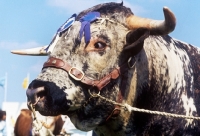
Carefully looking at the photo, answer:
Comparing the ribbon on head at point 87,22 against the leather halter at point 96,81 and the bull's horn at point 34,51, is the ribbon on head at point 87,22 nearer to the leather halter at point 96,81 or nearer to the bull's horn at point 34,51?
the leather halter at point 96,81

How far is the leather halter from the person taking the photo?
505cm

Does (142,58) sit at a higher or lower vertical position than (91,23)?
lower

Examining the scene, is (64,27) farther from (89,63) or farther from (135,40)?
(135,40)

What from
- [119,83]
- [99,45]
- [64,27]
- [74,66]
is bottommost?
[119,83]

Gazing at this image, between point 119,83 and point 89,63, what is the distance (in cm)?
39

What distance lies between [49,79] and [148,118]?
3.92 feet

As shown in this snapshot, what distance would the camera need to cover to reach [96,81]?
5160 millimetres

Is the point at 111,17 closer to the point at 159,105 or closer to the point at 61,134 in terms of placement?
the point at 159,105

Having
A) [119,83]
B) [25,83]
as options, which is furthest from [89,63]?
[25,83]

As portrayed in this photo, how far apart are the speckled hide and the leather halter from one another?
2 centimetres

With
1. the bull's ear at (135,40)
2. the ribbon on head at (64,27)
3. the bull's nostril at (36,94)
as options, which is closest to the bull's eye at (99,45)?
the bull's ear at (135,40)

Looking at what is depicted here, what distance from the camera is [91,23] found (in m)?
5.36

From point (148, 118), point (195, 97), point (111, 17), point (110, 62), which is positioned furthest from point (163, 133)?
point (111, 17)

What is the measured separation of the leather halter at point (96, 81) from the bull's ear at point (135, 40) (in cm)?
14
